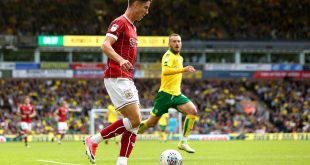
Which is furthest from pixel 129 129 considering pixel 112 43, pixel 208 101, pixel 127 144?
pixel 208 101

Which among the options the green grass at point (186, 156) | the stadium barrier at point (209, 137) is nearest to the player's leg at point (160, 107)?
the green grass at point (186, 156)

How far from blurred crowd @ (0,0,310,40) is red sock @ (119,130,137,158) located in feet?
117

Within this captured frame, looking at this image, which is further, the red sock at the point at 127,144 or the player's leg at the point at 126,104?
the red sock at the point at 127,144

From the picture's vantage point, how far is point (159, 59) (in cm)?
4766

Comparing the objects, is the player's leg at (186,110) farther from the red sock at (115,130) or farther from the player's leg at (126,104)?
the player's leg at (126,104)

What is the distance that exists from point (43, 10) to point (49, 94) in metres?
6.53

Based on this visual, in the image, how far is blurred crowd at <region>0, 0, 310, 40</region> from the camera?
150 feet

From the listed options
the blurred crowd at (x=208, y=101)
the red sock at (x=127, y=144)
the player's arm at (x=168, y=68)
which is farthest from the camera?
the blurred crowd at (x=208, y=101)

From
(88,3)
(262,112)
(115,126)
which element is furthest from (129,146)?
(88,3)

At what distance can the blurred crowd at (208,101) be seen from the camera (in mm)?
40812

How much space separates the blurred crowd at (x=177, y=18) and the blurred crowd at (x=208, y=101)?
3641 millimetres

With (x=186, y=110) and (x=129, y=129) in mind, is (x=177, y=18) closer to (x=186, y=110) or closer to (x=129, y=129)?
(x=186, y=110)

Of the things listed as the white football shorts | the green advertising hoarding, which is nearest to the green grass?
the white football shorts

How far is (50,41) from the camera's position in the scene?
43.8 m
